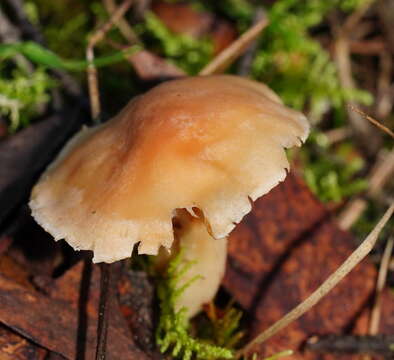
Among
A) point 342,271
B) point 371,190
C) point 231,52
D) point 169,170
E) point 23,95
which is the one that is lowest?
point 342,271

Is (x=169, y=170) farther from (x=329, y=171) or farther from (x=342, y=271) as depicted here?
(x=329, y=171)

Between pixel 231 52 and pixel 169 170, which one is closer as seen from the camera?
pixel 169 170

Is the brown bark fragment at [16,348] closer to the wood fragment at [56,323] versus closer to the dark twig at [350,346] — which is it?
the wood fragment at [56,323]

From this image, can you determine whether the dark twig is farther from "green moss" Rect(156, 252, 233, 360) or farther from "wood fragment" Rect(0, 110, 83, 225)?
"wood fragment" Rect(0, 110, 83, 225)

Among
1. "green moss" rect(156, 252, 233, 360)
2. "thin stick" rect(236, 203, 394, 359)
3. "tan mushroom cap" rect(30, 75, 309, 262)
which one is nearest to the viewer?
"tan mushroom cap" rect(30, 75, 309, 262)

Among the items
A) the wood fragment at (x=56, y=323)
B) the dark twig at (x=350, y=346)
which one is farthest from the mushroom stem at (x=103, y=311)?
the dark twig at (x=350, y=346)

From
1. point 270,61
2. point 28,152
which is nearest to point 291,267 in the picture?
point 28,152

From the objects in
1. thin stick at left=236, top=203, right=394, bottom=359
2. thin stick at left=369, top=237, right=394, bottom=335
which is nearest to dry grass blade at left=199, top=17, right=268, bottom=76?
thin stick at left=369, top=237, right=394, bottom=335
